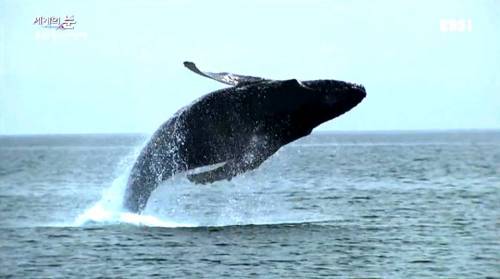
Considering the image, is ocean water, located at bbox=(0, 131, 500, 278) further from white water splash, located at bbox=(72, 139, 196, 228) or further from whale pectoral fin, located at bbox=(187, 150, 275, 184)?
whale pectoral fin, located at bbox=(187, 150, 275, 184)

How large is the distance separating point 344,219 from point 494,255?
7.37 metres

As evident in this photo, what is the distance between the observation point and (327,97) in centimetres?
1903

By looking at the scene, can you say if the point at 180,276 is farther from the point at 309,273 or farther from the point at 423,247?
the point at 423,247

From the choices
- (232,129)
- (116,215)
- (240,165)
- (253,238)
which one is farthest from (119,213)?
(232,129)

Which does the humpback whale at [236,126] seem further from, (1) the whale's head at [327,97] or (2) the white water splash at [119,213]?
(2) the white water splash at [119,213]

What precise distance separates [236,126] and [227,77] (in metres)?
1.22

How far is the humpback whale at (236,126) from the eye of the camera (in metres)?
19.0

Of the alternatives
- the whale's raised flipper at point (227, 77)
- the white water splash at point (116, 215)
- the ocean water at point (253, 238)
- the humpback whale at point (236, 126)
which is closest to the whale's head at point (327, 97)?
the humpback whale at point (236, 126)

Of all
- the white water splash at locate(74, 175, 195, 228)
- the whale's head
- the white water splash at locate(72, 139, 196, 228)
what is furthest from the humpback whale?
the white water splash at locate(74, 175, 195, 228)

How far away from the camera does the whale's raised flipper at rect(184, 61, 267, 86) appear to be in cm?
1772

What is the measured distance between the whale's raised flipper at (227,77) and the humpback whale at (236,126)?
20 millimetres

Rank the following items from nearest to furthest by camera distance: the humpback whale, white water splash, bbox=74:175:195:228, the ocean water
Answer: the ocean water
the humpback whale
white water splash, bbox=74:175:195:228

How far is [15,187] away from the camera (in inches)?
1706

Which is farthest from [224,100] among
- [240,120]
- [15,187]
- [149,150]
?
[15,187]
